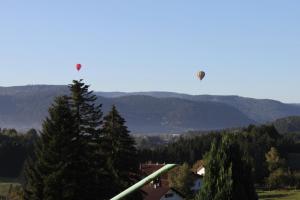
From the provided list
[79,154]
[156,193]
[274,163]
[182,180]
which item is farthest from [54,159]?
[274,163]

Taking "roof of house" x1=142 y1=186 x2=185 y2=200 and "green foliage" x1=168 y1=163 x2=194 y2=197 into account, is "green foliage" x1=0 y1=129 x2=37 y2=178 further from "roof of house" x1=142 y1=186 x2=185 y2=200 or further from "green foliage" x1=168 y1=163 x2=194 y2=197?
"roof of house" x1=142 y1=186 x2=185 y2=200

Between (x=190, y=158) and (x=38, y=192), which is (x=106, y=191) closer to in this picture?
(x=38, y=192)

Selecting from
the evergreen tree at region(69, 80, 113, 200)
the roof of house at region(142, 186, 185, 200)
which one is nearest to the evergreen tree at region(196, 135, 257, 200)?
the evergreen tree at region(69, 80, 113, 200)

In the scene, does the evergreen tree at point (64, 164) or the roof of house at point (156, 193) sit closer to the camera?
the evergreen tree at point (64, 164)

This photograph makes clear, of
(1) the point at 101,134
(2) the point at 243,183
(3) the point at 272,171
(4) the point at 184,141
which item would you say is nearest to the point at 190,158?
(4) the point at 184,141

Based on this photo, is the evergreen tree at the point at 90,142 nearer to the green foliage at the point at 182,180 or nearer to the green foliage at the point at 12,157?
the green foliage at the point at 182,180

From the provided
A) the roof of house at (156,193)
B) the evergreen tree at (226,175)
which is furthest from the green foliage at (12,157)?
the evergreen tree at (226,175)
